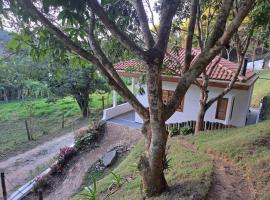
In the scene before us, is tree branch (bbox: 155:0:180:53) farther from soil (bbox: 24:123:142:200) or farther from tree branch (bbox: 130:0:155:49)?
soil (bbox: 24:123:142:200)

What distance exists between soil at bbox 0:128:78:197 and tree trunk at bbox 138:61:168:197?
307 inches

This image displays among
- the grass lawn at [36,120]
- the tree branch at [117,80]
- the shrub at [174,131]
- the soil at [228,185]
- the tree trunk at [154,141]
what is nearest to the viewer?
the tree trunk at [154,141]

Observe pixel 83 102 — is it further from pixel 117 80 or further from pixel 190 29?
pixel 117 80

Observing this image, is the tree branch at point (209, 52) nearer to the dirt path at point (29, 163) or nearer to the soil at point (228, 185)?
the soil at point (228, 185)

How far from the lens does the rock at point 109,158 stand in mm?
11136

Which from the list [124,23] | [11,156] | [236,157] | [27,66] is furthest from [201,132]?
[27,66]

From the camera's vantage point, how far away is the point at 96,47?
527 centimetres

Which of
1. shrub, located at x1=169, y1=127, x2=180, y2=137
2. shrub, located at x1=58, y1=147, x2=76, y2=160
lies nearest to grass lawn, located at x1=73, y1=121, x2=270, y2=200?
shrub, located at x1=169, y1=127, x2=180, y2=137

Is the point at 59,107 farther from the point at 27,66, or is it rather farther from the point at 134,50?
the point at 134,50

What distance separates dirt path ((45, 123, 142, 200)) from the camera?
1016cm

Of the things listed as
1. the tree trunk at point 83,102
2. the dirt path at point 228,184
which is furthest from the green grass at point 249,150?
the tree trunk at point 83,102

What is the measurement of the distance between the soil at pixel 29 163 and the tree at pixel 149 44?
8214mm

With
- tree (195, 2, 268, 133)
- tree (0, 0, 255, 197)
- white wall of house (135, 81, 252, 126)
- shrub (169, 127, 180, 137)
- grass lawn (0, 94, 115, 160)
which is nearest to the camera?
tree (0, 0, 255, 197)

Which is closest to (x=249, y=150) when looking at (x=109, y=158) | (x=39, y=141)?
(x=109, y=158)
